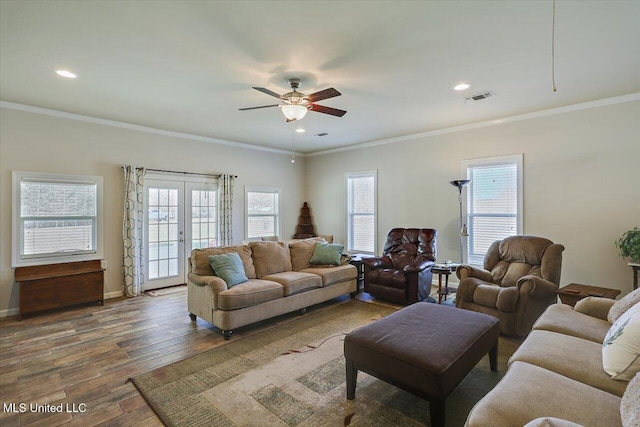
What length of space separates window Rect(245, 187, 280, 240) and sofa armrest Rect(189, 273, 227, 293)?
3.02 meters

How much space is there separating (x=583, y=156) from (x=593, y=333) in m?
3.09

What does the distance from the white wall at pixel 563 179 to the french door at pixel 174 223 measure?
3.83 m

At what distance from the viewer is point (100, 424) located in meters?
2.12

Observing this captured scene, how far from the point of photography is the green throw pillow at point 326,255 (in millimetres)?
4957

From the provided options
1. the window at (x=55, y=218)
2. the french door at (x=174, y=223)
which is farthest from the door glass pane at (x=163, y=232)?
the window at (x=55, y=218)

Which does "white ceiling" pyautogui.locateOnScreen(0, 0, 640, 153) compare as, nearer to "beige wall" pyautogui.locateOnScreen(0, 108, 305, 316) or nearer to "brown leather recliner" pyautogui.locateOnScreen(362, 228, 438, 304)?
Answer: "beige wall" pyautogui.locateOnScreen(0, 108, 305, 316)

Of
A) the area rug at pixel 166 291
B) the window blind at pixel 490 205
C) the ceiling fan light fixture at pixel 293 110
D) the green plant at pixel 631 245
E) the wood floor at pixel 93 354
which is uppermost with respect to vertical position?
the ceiling fan light fixture at pixel 293 110

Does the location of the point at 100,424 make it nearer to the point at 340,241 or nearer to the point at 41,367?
the point at 41,367

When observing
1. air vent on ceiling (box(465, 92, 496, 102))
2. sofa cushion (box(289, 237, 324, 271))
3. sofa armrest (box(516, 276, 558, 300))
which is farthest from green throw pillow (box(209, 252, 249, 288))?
air vent on ceiling (box(465, 92, 496, 102))

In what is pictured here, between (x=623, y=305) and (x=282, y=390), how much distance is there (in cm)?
252

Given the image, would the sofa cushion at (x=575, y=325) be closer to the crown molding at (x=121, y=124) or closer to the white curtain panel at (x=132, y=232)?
the white curtain panel at (x=132, y=232)

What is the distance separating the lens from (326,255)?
498cm

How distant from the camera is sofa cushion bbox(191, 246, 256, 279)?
3.92 meters

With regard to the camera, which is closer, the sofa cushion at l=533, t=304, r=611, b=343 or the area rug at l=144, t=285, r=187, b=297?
the sofa cushion at l=533, t=304, r=611, b=343
